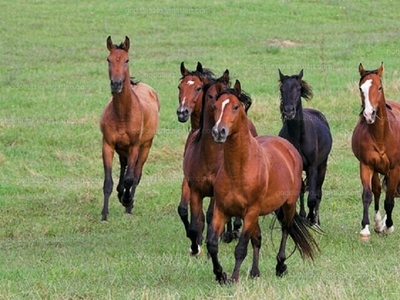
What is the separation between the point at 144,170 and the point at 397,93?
23.7 feet

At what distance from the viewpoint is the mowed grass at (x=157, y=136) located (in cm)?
855

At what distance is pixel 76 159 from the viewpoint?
16469mm

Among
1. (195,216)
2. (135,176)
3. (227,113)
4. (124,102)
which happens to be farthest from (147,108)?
(227,113)

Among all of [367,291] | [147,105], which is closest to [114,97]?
[147,105]

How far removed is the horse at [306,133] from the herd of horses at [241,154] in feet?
0.05

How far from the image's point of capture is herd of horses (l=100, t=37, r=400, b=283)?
833cm

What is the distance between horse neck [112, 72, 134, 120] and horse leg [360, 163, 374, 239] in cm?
358

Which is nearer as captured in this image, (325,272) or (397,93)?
(325,272)

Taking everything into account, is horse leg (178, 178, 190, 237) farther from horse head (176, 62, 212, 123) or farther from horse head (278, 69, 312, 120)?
horse head (278, 69, 312, 120)

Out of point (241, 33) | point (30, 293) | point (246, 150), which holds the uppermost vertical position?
point (246, 150)

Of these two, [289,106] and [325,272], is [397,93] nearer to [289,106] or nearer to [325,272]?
[289,106]

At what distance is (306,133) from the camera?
12.4m

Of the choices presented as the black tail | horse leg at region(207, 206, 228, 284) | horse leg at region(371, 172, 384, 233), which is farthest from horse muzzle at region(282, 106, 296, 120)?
horse leg at region(207, 206, 228, 284)

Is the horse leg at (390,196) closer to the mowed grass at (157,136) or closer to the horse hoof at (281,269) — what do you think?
the mowed grass at (157,136)
